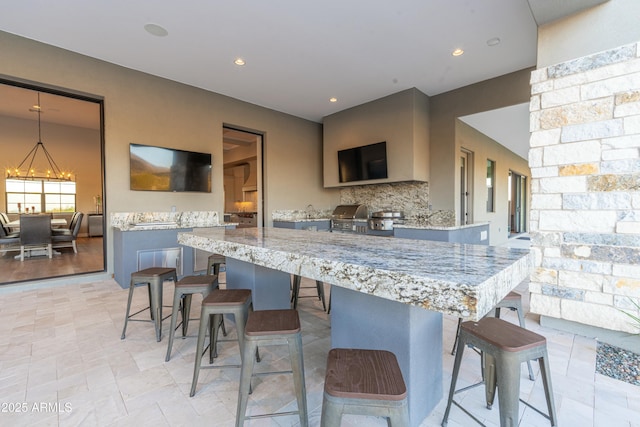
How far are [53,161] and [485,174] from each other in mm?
A: 11474

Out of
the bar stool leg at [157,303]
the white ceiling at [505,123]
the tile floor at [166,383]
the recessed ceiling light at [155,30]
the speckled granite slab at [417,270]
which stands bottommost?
the tile floor at [166,383]

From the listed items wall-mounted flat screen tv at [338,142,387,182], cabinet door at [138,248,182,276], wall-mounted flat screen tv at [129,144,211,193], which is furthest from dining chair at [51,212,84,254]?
wall-mounted flat screen tv at [338,142,387,182]

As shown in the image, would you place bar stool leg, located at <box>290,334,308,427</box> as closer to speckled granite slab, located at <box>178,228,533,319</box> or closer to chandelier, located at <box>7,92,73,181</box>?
speckled granite slab, located at <box>178,228,533,319</box>

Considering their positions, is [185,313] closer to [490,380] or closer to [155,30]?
[490,380]

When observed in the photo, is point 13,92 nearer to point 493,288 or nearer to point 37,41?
point 37,41

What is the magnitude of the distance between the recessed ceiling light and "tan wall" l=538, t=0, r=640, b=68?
3.69 meters

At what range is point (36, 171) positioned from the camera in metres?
7.80

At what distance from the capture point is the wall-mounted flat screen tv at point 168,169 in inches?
159

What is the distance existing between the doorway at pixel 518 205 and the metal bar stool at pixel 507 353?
10339mm

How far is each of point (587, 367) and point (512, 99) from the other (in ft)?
12.3

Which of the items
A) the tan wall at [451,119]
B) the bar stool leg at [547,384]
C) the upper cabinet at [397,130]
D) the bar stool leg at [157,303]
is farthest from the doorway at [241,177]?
the bar stool leg at [547,384]

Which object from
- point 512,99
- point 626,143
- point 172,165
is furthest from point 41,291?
point 512,99

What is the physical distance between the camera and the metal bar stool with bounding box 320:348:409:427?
81 centimetres

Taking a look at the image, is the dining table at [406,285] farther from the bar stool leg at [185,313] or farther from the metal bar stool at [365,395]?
the bar stool leg at [185,313]
